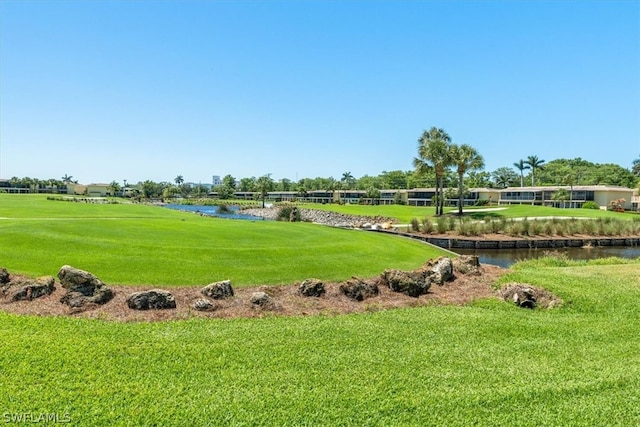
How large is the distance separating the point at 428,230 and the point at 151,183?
150565 mm

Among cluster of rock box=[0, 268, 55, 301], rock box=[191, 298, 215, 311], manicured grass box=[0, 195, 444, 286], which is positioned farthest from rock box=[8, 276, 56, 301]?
rock box=[191, 298, 215, 311]

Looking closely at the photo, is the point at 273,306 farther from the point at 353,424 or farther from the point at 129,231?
the point at 129,231

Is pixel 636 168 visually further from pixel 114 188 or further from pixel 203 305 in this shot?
pixel 114 188

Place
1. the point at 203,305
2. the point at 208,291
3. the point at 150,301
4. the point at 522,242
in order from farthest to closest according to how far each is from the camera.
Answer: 1. the point at 522,242
2. the point at 208,291
3. the point at 203,305
4. the point at 150,301

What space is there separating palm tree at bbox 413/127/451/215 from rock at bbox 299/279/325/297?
5075 cm

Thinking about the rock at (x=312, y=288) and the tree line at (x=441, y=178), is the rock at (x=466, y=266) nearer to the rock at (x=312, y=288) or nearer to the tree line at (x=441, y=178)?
the rock at (x=312, y=288)

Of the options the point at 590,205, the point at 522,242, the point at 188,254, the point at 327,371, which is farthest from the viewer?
the point at 590,205

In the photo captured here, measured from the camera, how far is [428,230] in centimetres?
4000

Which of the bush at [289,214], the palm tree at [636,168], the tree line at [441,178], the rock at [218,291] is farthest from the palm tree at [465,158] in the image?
the palm tree at [636,168]

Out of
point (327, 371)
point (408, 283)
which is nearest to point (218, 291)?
point (327, 371)

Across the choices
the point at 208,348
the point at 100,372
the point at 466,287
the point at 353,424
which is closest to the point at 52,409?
the point at 100,372

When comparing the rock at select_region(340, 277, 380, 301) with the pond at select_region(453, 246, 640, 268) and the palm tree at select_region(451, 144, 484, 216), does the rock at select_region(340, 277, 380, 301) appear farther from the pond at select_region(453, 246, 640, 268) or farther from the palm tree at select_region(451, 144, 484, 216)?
the palm tree at select_region(451, 144, 484, 216)

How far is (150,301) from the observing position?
32.2ft

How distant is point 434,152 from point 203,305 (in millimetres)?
53431
